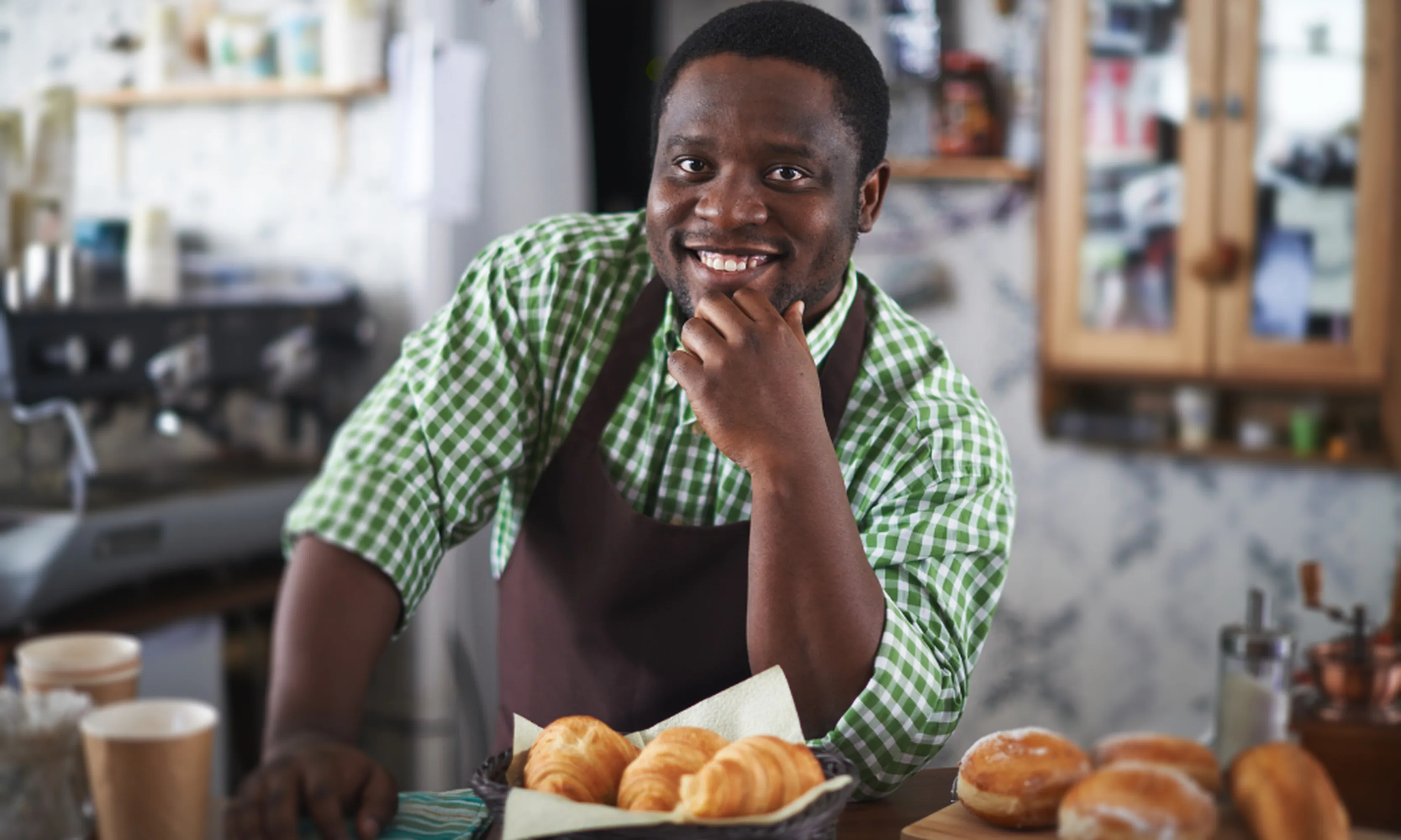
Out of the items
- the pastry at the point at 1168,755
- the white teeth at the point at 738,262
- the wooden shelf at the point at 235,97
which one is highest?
the wooden shelf at the point at 235,97

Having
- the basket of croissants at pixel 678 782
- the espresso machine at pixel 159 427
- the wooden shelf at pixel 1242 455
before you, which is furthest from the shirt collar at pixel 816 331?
the wooden shelf at pixel 1242 455

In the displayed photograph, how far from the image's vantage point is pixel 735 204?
3.42 ft

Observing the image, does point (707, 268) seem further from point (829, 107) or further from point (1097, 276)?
point (1097, 276)

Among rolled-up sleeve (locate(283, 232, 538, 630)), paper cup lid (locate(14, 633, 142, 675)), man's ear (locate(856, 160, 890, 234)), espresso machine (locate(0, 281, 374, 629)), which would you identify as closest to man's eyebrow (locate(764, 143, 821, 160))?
man's ear (locate(856, 160, 890, 234))

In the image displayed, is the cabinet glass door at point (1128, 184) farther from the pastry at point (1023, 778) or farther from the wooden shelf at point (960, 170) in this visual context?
the pastry at point (1023, 778)

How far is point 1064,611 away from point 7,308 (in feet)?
7.92

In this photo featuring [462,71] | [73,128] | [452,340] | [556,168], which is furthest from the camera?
[556,168]

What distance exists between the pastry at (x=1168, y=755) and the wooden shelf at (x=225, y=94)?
2.34m

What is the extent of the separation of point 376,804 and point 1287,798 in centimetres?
54

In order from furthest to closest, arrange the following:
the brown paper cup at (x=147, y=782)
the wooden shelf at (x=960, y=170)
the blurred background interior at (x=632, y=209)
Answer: the wooden shelf at (x=960, y=170)
the blurred background interior at (x=632, y=209)
the brown paper cup at (x=147, y=782)

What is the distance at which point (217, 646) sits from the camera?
2303 mm

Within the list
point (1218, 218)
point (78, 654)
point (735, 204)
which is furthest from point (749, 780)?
point (1218, 218)

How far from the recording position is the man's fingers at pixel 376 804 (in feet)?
2.69

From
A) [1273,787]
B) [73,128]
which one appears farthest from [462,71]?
[1273,787]
